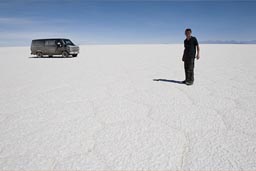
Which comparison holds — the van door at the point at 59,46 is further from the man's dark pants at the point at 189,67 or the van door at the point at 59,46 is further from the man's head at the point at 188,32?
the man's head at the point at 188,32

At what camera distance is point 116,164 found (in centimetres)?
227

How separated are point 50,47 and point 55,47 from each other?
2.10 ft

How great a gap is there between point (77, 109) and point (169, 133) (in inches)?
76.4

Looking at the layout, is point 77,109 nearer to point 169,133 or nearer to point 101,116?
point 101,116

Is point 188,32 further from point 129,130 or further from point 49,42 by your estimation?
point 49,42

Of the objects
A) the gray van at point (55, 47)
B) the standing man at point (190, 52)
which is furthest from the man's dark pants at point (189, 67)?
the gray van at point (55, 47)

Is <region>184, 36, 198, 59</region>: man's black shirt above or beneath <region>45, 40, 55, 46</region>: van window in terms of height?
beneath

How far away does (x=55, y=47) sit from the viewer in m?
18.4

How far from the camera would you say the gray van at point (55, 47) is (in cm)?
1799

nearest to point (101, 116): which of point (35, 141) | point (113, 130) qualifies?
point (113, 130)

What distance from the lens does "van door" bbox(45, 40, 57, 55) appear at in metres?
18.5

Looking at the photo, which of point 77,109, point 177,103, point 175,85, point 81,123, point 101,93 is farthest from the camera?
point 175,85

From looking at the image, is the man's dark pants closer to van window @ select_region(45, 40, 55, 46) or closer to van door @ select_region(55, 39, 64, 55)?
van door @ select_region(55, 39, 64, 55)

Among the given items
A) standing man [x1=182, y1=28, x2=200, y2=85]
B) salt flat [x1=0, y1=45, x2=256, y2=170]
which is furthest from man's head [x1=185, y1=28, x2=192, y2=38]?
salt flat [x1=0, y1=45, x2=256, y2=170]
